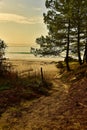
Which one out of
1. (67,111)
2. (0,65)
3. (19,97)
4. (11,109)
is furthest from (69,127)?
(0,65)

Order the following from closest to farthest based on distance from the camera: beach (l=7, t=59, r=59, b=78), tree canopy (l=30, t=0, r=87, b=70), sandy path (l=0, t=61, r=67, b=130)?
1. sandy path (l=0, t=61, r=67, b=130)
2. tree canopy (l=30, t=0, r=87, b=70)
3. beach (l=7, t=59, r=59, b=78)

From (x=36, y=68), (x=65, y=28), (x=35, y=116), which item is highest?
(x=65, y=28)

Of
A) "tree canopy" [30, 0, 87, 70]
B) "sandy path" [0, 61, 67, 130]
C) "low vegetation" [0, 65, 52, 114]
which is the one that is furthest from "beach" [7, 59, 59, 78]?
"sandy path" [0, 61, 67, 130]

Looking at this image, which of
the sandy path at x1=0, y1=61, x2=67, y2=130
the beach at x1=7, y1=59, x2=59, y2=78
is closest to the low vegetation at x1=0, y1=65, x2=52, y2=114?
the sandy path at x1=0, y1=61, x2=67, y2=130

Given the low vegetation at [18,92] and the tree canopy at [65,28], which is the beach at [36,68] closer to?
the tree canopy at [65,28]

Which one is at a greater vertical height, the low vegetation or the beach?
the low vegetation

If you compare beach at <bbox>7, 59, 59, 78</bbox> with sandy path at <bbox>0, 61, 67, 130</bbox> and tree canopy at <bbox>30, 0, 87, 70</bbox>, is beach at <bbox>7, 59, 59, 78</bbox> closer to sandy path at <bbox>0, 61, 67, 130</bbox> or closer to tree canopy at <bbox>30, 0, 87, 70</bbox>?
tree canopy at <bbox>30, 0, 87, 70</bbox>

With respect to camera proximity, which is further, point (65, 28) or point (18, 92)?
point (65, 28)

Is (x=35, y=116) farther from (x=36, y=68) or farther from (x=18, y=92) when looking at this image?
(x=36, y=68)

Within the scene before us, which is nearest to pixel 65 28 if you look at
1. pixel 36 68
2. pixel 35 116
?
pixel 36 68

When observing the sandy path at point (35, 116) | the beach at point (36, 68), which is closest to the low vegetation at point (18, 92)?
the sandy path at point (35, 116)

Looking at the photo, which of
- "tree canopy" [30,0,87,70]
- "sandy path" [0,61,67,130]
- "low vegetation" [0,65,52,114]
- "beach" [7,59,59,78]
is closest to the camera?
"sandy path" [0,61,67,130]

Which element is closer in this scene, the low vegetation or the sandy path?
the sandy path

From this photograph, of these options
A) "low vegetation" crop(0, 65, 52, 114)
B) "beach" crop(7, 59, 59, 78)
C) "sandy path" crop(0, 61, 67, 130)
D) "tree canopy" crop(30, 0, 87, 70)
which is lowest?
"beach" crop(7, 59, 59, 78)
